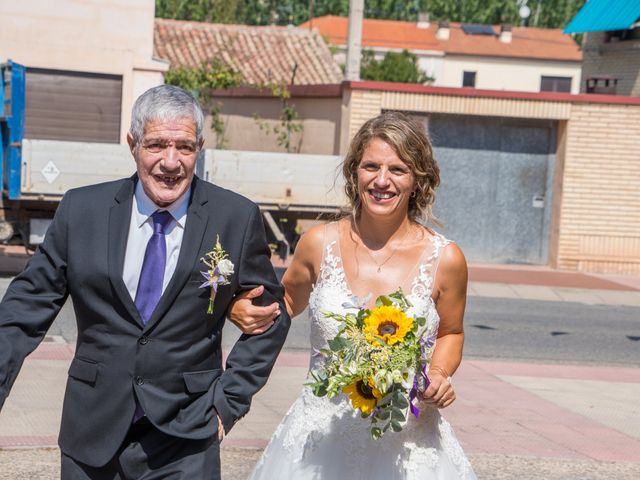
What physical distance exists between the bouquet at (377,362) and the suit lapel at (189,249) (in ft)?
1.83

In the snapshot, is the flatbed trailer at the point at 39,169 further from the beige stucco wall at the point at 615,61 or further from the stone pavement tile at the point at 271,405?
the beige stucco wall at the point at 615,61

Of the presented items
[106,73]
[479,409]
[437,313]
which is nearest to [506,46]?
[106,73]

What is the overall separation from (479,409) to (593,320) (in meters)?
6.91

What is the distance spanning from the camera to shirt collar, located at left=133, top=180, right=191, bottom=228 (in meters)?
3.77

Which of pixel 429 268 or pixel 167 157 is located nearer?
pixel 167 157

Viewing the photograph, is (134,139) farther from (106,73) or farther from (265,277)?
(106,73)

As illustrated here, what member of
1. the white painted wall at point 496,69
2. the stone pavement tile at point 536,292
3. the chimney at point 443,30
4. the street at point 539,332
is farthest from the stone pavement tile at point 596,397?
the chimney at point 443,30

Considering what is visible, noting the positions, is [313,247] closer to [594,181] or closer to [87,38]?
[87,38]

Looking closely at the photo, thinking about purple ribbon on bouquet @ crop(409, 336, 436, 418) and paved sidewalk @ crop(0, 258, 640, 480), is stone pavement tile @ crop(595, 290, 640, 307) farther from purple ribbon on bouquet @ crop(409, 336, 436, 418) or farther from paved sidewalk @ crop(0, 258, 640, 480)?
purple ribbon on bouquet @ crop(409, 336, 436, 418)

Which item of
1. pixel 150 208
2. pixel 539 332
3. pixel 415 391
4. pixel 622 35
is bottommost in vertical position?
pixel 539 332

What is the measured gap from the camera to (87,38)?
2225 centimetres

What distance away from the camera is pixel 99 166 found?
15344 millimetres

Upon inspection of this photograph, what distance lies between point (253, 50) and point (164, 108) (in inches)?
1298

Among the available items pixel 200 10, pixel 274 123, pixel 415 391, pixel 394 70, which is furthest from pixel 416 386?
pixel 200 10
